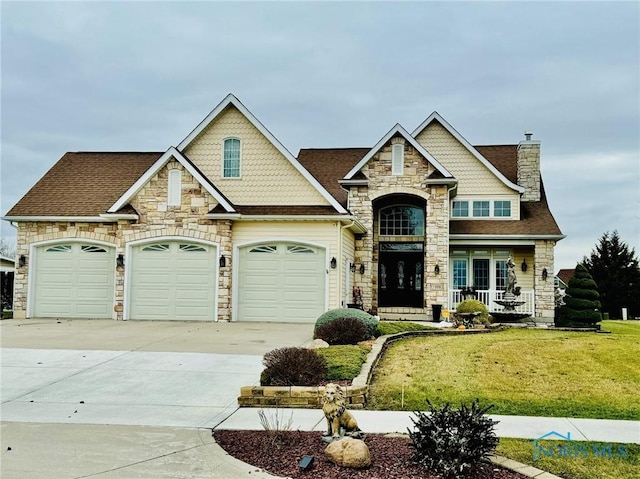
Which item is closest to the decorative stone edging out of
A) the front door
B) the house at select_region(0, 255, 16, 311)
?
the front door

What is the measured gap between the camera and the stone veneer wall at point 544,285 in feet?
74.6

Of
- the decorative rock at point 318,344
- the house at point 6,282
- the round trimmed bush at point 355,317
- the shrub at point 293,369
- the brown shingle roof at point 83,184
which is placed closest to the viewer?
the shrub at point 293,369

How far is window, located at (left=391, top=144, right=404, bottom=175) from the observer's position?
72.2 feet

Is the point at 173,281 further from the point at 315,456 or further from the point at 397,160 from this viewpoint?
the point at 315,456

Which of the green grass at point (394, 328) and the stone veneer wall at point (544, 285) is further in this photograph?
the stone veneer wall at point (544, 285)

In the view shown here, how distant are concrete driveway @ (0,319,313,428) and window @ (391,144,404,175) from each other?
26.6 ft

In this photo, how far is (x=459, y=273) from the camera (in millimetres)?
24312

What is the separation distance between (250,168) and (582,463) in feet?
53.8

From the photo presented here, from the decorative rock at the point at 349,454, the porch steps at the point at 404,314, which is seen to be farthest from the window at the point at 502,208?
the decorative rock at the point at 349,454

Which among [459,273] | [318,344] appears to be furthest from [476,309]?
[318,344]

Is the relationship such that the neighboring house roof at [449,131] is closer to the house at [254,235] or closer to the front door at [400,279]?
the house at [254,235]

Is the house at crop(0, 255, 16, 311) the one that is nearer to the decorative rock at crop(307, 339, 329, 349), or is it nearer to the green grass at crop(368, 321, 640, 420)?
the decorative rock at crop(307, 339, 329, 349)

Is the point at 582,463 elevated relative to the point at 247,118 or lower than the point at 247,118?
lower

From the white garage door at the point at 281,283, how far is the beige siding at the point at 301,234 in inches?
9.8
